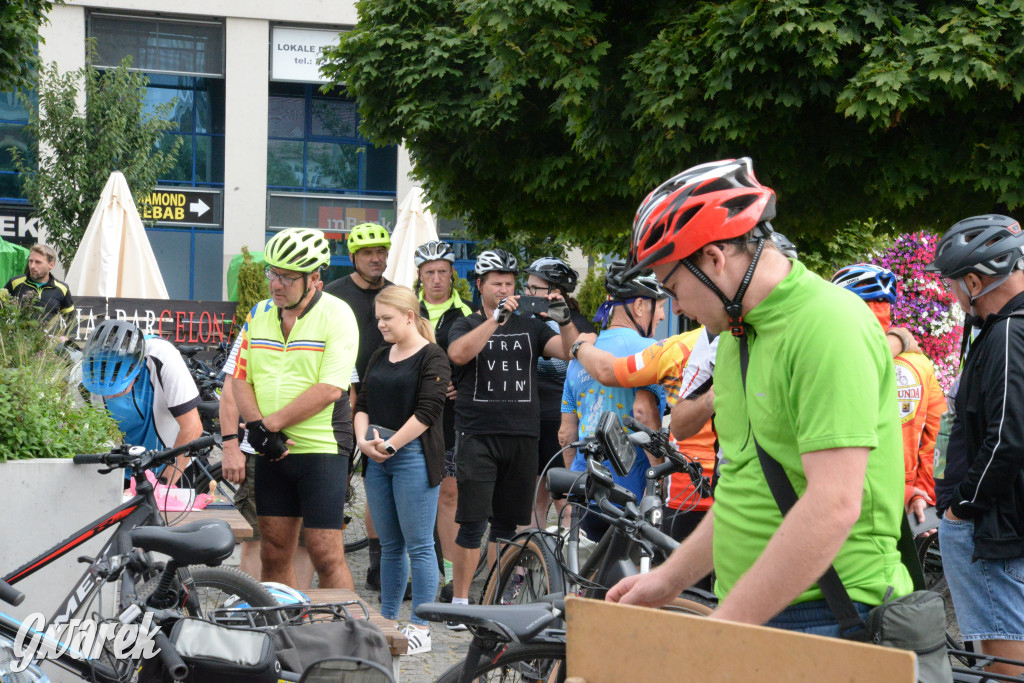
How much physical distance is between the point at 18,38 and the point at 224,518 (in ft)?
20.8

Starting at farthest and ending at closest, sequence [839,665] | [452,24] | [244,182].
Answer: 1. [244,182]
2. [452,24]
3. [839,665]

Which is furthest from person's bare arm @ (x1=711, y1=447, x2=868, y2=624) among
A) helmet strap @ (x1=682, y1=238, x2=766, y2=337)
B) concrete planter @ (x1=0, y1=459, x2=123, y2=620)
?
concrete planter @ (x1=0, y1=459, x2=123, y2=620)

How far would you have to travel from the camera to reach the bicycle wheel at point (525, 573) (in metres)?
4.64

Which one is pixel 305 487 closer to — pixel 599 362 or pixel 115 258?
pixel 599 362

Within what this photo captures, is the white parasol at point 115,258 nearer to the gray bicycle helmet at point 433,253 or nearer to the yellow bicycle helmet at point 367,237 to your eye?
the gray bicycle helmet at point 433,253

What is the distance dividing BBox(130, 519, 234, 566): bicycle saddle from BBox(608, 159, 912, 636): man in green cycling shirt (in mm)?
1877

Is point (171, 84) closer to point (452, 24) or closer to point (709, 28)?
point (452, 24)

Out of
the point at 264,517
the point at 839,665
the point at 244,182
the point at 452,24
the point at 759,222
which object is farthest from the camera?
the point at 244,182

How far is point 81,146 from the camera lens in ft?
72.7

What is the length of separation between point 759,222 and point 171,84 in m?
27.4

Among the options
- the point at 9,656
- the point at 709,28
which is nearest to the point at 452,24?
the point at 709,28

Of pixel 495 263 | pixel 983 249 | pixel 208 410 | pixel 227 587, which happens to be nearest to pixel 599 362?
pixel 495 263

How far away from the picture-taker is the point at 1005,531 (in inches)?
146

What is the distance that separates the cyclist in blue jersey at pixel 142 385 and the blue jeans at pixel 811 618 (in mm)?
3337
